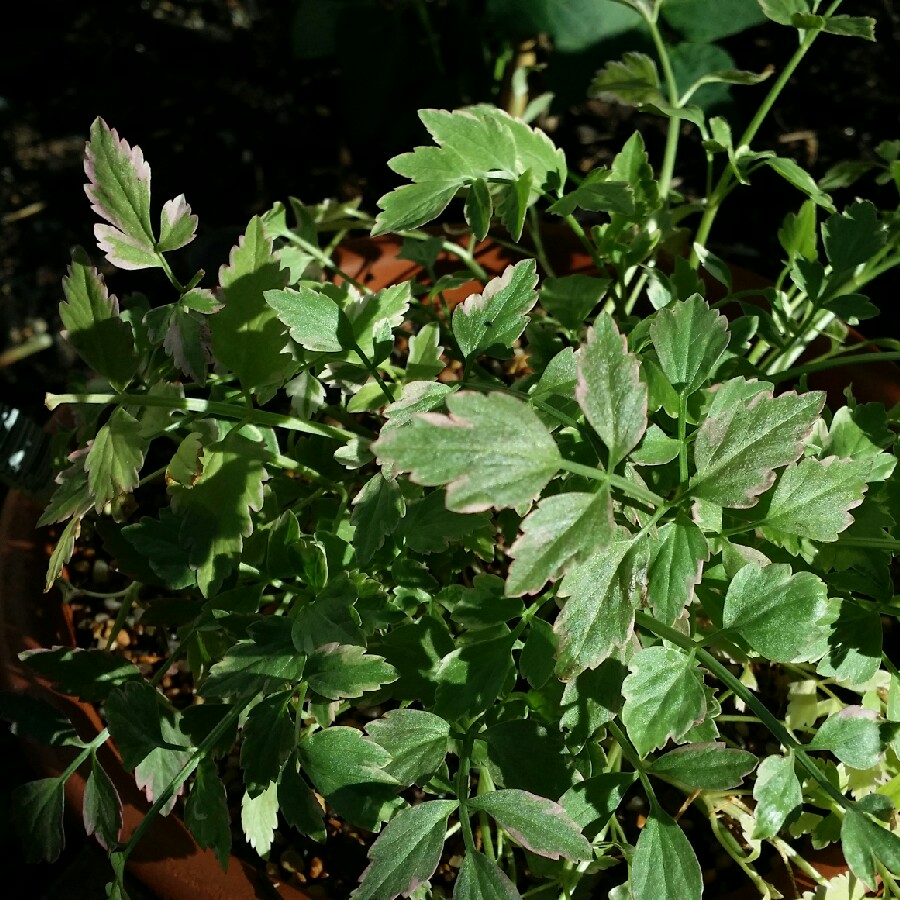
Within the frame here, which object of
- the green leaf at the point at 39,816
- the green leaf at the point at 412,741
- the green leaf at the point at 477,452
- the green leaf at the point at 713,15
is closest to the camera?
the green leaf at the point at 477,452

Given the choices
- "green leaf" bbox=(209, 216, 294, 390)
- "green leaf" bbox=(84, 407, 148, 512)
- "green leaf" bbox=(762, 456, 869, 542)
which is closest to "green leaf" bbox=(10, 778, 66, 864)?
"green leaf" bbox=(84, 407, 148, 512)

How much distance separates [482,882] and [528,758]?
8cm

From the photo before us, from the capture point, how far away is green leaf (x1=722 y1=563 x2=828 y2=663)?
0.60 m

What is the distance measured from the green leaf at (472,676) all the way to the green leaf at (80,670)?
0.26 meters

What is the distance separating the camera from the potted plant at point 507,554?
594mm

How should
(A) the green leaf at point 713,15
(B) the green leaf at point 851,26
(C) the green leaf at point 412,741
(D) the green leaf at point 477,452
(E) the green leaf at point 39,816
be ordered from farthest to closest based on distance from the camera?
(A) the green leaf at point 713,15
(B) the green leaf at point 851,26
(E) the green leaf at point 39,816
(C) the green leaf at point 412,741
(D) the green leaf at point 477,452

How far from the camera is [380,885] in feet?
1.98

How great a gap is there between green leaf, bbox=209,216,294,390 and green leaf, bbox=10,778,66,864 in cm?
34

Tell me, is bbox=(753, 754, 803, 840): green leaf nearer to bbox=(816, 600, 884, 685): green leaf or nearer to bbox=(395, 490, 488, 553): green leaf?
bbox=(816, 600, 884, 685): green leaf

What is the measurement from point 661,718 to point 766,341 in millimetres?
419

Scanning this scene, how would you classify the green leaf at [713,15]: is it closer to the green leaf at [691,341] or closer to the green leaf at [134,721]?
the green leaf at [691,341]

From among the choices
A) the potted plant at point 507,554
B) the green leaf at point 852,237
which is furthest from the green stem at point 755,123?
the green leaf at point 852,237

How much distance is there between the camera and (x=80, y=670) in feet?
2.52

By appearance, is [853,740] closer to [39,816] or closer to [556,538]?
[556,538]
